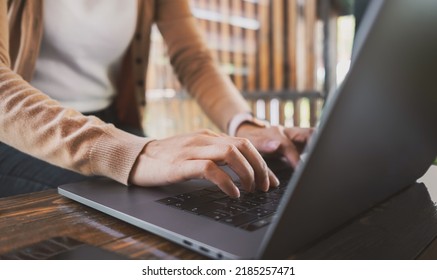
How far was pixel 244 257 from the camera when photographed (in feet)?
1.06

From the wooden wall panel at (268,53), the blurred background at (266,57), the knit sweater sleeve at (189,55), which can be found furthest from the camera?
the wooden wall panel at (268,53)

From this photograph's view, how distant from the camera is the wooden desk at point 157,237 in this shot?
358 millimetres

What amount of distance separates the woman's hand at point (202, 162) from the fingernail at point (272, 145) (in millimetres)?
178

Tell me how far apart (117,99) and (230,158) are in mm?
694

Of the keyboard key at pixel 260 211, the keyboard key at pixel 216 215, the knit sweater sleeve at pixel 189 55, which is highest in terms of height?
the knit sweater sleeve at pixel 189 55

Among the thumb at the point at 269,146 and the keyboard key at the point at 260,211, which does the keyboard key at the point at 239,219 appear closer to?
the keyboard key at the point at 260,211

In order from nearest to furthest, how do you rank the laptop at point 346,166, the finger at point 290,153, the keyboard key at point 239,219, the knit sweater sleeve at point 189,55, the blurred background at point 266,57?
1. the laptop at point 346,166
2. the keyboard key at point 239,219
3. the finger at point 290,153
4. the knit sweater sleeve at point 189,55
5. the blurred background at point 266,57

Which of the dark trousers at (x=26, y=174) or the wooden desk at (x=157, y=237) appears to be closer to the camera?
the wooden desk at (x=157, y=237)

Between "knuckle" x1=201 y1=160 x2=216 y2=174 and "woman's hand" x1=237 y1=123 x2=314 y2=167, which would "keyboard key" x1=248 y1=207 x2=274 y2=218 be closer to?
→ "knuckle" x1=201 y1=160 x2=216 y2=174

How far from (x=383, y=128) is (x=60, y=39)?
75cm

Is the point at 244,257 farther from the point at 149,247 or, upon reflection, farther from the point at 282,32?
the point at 282,32

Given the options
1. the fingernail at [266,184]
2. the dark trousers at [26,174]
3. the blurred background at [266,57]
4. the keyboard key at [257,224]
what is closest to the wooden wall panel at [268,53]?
the blurred background at [266,57]

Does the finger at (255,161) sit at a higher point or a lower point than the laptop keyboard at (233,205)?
higher

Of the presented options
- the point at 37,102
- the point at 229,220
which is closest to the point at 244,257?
the point at 229,220
